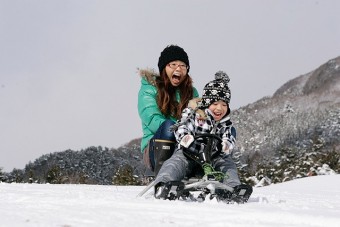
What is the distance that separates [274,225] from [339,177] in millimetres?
9486

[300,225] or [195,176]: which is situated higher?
[195,176]

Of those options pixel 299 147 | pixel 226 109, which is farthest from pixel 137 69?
pixel 299 147

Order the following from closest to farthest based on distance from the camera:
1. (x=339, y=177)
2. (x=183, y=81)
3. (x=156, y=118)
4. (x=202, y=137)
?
(x=202, y=137)
(x=156, y=118)
(x=183, y=81)
(x=339, y=177)

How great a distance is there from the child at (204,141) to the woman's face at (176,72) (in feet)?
1.93

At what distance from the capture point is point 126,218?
322 cm

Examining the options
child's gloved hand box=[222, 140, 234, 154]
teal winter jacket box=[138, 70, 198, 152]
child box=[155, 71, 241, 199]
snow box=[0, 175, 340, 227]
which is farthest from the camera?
teal winter jacket box=[138, 70, 198, 152]

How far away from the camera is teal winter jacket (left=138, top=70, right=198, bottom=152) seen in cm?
604

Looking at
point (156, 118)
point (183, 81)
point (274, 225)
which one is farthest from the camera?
point (183, 81)

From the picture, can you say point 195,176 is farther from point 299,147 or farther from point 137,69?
point 299,147

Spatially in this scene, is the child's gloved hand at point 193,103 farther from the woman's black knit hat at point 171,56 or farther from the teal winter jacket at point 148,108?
the woman's black knit hat at point 171,56

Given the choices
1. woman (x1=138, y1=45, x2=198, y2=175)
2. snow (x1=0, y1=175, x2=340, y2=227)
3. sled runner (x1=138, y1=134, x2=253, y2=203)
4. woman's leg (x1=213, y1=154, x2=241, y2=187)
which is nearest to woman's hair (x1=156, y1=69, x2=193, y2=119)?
woman (x1=138, y1=45, x2=198, y2=175)

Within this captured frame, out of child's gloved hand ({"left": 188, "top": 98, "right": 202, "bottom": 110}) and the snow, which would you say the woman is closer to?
child's gloved hand ({"left": 188, "top": 98, "right": 202, "bottom": 110})

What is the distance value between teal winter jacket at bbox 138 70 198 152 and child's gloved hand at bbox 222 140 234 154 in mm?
829

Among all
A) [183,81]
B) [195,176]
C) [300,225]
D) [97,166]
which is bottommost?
[300,225]
